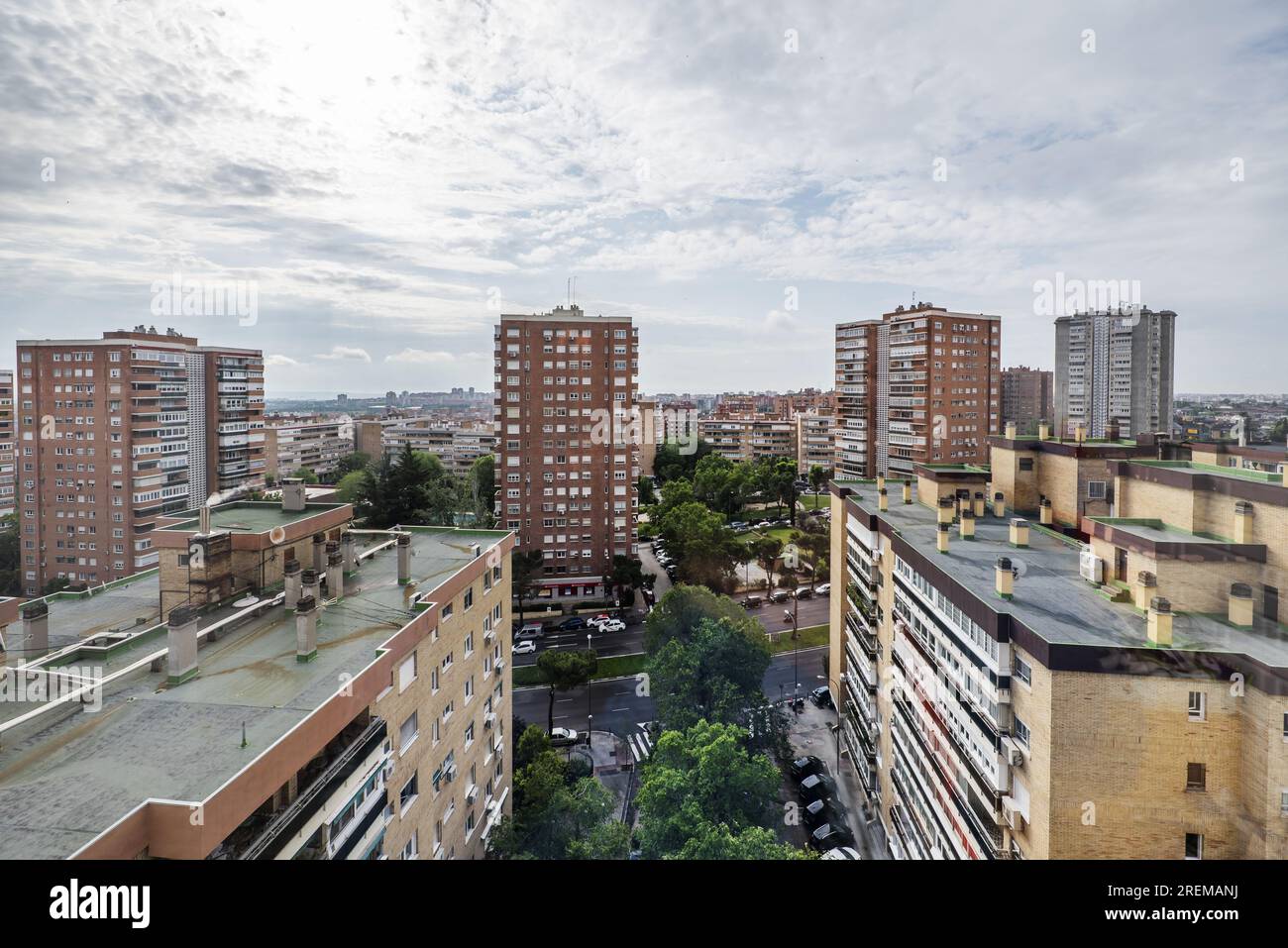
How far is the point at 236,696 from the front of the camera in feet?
9.04

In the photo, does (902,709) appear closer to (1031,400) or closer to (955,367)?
(955,367)

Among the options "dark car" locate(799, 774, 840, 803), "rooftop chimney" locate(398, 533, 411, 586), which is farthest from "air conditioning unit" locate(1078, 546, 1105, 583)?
"rooftop chimney" locate(398, 533, 411, 586)

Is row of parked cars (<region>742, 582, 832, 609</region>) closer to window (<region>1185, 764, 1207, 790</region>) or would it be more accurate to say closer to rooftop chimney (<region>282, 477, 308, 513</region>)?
rooftop chimney (<region>282, 477, 308, 513</region>)

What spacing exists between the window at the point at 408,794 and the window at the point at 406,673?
0.56m

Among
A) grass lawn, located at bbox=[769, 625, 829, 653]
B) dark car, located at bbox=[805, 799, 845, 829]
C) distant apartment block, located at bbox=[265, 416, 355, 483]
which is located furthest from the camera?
distant apartment block, located at bbox=[265, 416, 355, 483]

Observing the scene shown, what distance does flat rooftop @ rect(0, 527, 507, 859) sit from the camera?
1956 millimetres

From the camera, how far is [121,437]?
380 inches

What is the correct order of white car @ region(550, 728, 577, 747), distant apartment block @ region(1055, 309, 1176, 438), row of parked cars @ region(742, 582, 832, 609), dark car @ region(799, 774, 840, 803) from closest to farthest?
dark car @ region(799, 774, 840, 803), white car @ region(550, 728, 577, 747), distant apartment block @ region(1055, 309, 1176, 438), row of parked cars @ region(742, 582, 832, 609)

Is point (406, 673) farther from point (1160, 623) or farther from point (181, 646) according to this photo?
point (1160, 623)

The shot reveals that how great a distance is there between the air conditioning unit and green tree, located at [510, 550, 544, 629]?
898 cm

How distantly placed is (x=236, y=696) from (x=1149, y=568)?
15.0 feet

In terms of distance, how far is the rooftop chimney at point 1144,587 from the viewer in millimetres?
3396

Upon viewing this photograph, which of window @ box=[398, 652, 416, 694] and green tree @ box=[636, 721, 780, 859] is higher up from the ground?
window @ box=[398, 652, 416, 694]
